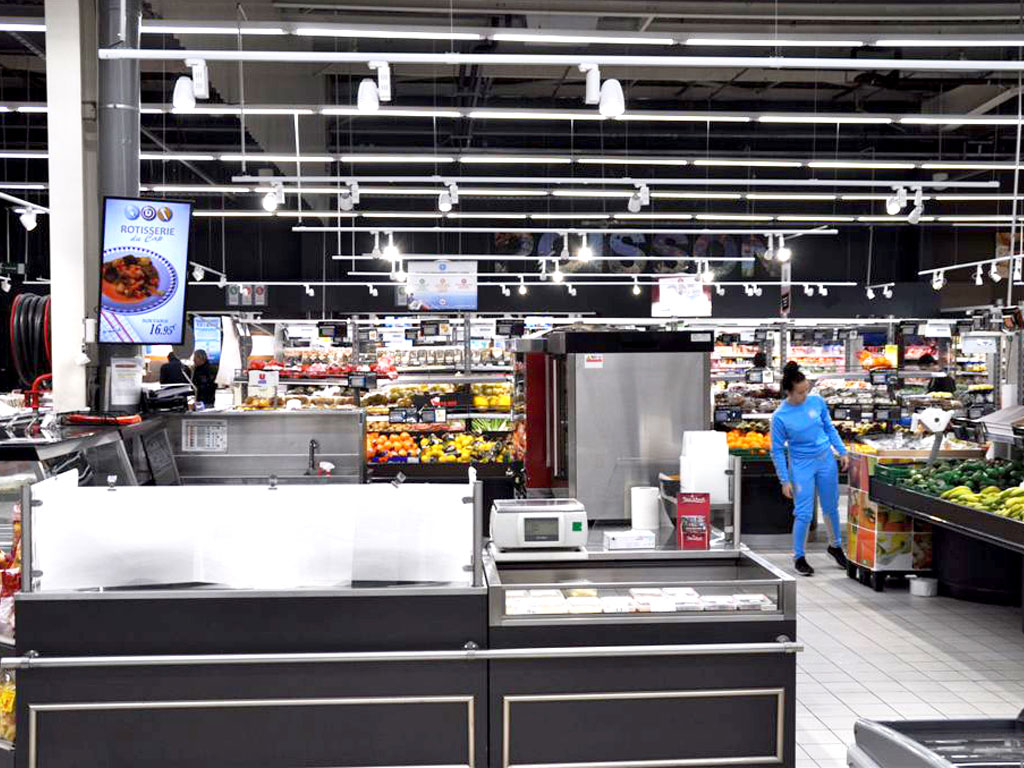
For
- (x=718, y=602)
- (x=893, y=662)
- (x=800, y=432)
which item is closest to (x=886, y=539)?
(x=800, y=432)

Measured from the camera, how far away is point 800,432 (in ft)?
28.3

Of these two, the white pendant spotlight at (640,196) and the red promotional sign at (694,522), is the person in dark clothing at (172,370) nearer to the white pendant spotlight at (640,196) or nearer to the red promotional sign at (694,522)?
the white pendant spotlight at (640,196)

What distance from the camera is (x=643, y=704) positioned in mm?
3738

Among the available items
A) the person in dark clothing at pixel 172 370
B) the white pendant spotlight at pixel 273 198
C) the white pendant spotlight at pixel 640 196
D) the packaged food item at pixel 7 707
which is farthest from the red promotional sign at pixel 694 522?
the person in dark clothing at pixel 172 370

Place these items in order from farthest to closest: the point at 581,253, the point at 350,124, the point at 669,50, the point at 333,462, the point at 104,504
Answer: the point at 350,124 < the point at 581,253 < the point at 669,50 < the point at 333,462 < the point at 104,504

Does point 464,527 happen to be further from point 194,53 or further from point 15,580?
point 194,53

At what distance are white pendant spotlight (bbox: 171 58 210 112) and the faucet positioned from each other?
2.68 m

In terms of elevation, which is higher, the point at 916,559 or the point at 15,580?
the point at 15,580

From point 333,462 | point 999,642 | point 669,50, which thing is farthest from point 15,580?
point 669,50

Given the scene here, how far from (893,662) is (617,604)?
3.38 m

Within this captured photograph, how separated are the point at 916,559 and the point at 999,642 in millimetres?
A: 1463

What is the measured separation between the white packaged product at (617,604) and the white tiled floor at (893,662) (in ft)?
4.95

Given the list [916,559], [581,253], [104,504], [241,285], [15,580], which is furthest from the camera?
[241,285]

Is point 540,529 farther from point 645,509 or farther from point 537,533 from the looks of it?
point 645,509
